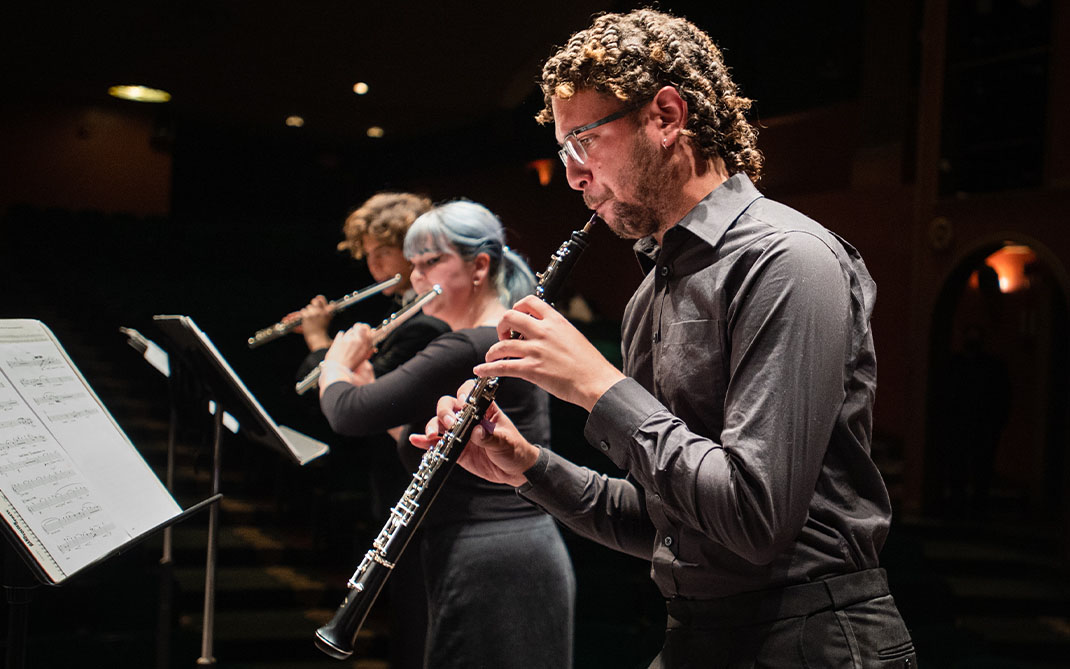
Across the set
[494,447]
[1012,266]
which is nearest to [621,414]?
[494,447]

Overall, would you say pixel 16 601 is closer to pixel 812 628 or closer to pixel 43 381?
pixel 43 381

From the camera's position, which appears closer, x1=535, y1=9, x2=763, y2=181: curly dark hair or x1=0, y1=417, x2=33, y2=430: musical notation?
x1=535, y1=9, x2=763, y2=181: curly dark hair

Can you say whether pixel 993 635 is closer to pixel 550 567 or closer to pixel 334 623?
pixel 550 567

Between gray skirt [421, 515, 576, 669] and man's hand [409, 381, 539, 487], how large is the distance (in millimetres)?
536

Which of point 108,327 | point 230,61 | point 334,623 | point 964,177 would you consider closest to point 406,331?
point 334,623

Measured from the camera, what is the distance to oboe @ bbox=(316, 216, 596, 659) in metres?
1.49

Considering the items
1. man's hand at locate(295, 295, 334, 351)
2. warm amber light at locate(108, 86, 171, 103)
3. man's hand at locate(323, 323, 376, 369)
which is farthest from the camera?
warm amber light at locate(108, 86, 171, 103)

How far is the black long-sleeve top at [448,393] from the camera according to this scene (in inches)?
83.8

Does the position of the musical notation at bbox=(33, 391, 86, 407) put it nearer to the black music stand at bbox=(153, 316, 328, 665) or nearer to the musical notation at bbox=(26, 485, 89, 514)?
the musical notation at bbox=(26, 485, 89, 514)

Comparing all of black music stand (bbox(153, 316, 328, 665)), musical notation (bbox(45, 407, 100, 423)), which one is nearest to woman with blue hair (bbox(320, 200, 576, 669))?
black music stand (bbox(153, 316, 328, 665))

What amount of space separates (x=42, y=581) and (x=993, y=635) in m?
5.07

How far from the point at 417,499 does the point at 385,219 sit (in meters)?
1.67

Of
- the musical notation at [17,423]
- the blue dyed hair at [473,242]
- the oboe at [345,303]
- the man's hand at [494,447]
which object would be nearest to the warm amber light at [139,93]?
the oboe at [345,303]

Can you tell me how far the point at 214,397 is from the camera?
7.30 feet
